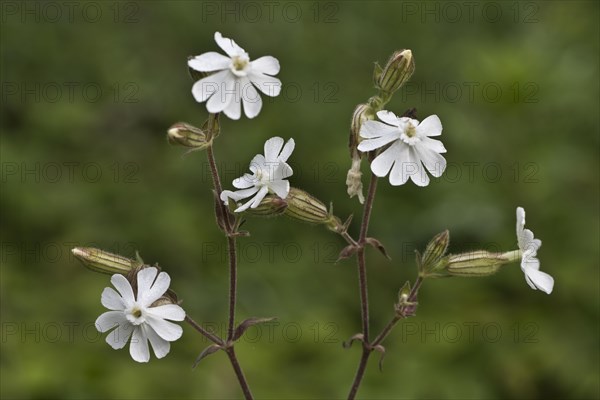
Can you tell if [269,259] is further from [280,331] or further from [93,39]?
[93,39]

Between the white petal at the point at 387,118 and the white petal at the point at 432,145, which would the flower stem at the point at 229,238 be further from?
the white petal at the point at 432,145

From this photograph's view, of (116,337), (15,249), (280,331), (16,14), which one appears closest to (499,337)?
(280,331)

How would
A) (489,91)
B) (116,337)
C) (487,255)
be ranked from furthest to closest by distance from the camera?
(489,91), (487,255), (116,337)

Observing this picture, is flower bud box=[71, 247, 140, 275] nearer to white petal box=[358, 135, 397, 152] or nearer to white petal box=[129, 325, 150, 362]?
white petal box=[129, 325, 150, 362]

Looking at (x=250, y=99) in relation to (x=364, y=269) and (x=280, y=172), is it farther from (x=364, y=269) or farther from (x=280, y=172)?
(x=364, y=269)

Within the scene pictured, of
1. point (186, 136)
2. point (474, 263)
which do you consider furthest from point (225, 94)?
point (474, 263)
